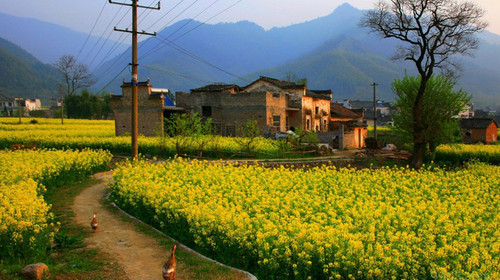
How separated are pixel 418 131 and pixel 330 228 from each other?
23139 mm

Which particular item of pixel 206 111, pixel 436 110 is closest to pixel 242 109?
pixel 206 111

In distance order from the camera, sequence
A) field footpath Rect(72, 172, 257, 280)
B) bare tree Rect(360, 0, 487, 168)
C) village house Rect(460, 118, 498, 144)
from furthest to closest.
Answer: village house Rect(460, 118, 498, 144) < bare tree Rect(360, 0, 487, 168) < field footpath Rect(72, 172, 257, 280)

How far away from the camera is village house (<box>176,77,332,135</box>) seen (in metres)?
39.0

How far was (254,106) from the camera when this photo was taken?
Answer: 39.1 metres

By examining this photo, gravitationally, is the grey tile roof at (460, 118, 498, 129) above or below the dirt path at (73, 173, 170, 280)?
above

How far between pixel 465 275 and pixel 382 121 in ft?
292

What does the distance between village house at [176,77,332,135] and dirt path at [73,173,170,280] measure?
25.1 m

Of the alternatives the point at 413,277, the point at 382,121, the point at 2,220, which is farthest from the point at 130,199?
the point at 382,121

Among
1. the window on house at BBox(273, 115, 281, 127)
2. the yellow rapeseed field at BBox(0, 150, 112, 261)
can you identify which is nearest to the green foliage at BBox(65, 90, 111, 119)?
the window on house at BBox(273, 115, 281, 127)

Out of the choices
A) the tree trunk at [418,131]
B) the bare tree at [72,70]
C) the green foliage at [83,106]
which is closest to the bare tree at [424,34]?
the tree trunk at [418,131]

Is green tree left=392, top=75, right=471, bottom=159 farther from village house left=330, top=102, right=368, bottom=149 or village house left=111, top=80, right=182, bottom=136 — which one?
village house left=111, top=80, right=182, bottom=136

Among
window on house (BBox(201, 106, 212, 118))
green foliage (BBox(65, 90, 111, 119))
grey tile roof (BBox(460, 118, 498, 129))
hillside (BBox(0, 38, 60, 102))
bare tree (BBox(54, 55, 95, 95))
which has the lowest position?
grey tile roof (BBox(460, 118, 498, 129))

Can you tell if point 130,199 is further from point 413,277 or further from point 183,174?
point 413,277

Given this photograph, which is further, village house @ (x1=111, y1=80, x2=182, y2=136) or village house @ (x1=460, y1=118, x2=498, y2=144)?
village house @ (x1=460, y1=118, x2=498, y2=144)
